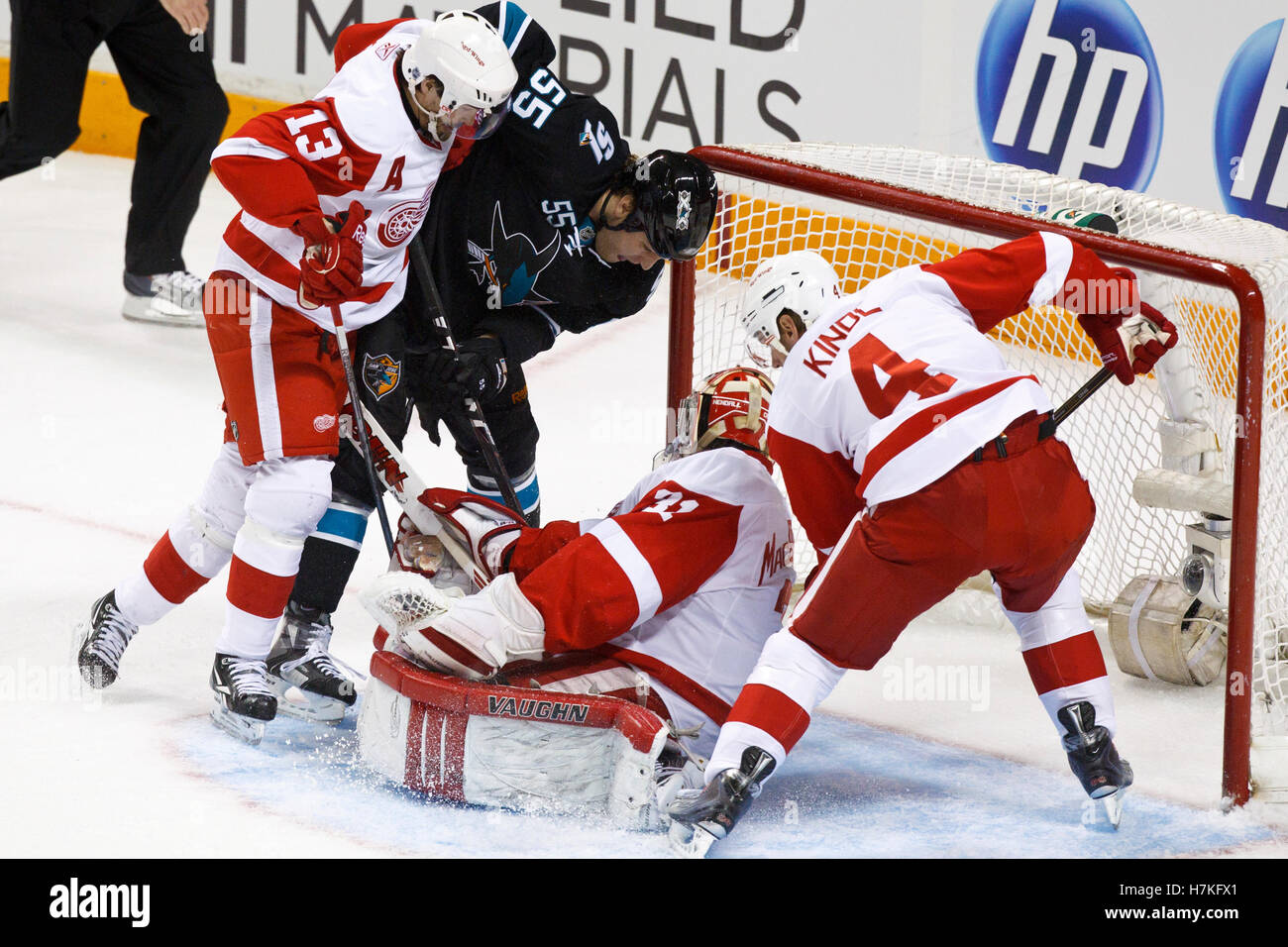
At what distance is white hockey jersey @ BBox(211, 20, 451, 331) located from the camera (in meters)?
2.77

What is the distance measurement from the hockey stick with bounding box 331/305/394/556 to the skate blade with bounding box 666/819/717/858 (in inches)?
28.4

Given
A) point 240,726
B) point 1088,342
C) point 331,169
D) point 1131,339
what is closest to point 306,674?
point 240,726

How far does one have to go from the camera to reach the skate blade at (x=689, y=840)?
252cm

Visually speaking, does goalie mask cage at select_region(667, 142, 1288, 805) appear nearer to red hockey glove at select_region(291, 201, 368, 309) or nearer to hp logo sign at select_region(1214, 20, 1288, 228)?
hp logo sign at select_region(1214, 20, 1288, 228)

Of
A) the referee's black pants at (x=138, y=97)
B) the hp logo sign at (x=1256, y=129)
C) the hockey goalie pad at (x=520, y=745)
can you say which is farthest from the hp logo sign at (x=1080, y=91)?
the hockey goalie pad at (x=520, y=745)

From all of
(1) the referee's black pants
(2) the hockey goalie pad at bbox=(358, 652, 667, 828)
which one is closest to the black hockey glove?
(2) the hockey goalie pad at bbox=(358, 652, 667, 828)

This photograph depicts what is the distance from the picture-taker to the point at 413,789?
275 cm

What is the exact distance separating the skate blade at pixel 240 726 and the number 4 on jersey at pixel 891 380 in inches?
44.5

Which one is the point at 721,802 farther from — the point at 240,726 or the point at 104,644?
the point at 104,644

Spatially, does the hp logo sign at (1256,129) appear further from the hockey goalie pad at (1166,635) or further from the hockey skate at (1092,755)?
the hockey skate at (1092,755)

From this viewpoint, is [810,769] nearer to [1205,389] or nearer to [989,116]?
[1205,389]

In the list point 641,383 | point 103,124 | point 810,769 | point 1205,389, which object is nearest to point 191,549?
point 810,769

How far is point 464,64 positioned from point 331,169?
27 centimetres

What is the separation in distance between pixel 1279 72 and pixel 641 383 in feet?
6.00
